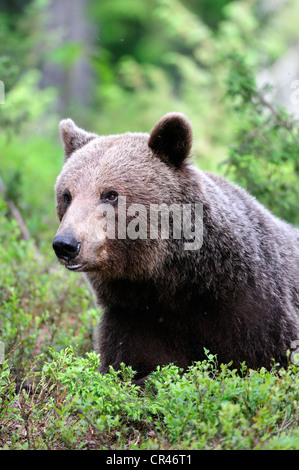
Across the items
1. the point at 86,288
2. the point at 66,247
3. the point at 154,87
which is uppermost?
the point at 154,87

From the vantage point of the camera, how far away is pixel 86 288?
7410 millimetres

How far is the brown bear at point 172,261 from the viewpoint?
189 inches

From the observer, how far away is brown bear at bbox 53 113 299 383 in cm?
480

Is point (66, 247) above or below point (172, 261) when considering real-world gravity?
above

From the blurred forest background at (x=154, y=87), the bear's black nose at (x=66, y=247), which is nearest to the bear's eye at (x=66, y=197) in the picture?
the bear's black nose at (x=66, y=247)

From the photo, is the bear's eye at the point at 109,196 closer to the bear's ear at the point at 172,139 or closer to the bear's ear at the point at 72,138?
the bear's ear at the point at 172,139

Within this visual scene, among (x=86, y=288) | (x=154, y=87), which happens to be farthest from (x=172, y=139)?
(x=154, y=87)

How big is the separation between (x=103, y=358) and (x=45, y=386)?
91 centimetres

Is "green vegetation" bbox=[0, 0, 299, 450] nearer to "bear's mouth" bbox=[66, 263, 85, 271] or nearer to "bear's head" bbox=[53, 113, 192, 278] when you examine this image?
"bear's mouth" bbox=[66, 263, 85, 271]

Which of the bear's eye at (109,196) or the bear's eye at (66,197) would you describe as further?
the bear's eye at (66,197)

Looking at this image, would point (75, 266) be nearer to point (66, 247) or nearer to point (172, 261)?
point (66, 247)

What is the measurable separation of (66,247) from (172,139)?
1279 millimetres

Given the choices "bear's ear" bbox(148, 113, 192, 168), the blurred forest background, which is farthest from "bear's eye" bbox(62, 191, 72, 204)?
the blurred forest background

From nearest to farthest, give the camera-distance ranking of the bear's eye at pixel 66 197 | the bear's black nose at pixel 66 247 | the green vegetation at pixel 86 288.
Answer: the green vegetation at pixel 86 288, the bear's black nose at pixel 66 247, the bear's eye at pixel 66 197
